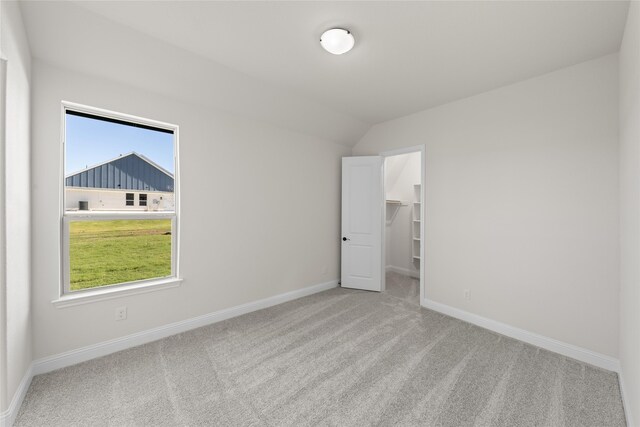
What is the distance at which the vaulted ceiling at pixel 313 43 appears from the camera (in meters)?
1.80

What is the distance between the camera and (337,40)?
2.01 meters

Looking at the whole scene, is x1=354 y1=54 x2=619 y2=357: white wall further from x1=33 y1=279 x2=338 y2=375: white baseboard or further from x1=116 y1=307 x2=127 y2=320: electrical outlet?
x1=116 y1=307 x2=127 y2=320: electrical outlet

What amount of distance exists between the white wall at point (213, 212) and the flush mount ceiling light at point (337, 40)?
5.11ft

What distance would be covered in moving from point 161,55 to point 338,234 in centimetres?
326

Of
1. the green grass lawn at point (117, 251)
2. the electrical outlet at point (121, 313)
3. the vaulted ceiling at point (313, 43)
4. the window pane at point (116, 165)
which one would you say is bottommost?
the electrical outlet at point (121, 313)

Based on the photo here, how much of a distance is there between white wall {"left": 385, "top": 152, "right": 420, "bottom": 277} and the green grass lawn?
4.07m

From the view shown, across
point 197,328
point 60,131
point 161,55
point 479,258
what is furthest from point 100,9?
point 479,258

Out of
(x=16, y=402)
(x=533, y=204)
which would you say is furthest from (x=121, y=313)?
(x=533, y=204)

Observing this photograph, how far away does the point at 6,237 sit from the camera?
4.92ft

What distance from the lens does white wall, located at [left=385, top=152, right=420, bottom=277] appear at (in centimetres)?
527

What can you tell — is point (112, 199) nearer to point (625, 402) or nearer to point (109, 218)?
point (109, 218)

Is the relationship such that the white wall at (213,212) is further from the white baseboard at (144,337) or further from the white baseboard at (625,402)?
the white baseboard at (625,402)

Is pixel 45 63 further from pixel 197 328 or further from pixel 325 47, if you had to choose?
pixel 197 328

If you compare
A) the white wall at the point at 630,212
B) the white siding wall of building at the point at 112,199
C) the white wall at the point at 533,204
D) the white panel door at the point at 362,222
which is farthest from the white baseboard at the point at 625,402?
the white siding wall of building at the point at 112,199
